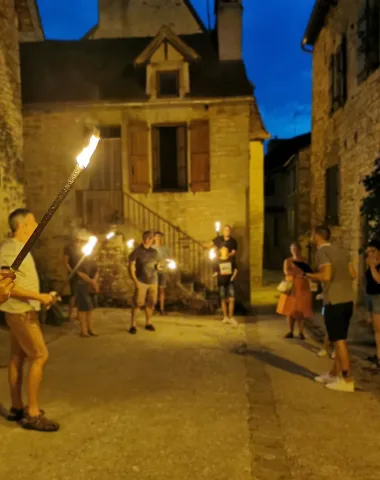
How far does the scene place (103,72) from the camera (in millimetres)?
13922

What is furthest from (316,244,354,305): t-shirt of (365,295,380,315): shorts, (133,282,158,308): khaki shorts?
(133,282,158,308): khaki shorts

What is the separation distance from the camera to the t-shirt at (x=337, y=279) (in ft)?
16.0

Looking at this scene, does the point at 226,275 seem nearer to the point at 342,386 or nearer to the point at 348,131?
the point at 342,386

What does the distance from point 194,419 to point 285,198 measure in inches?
940

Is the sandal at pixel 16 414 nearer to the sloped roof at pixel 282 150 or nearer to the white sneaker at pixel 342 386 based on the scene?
the white sneaker at pixel 342 386

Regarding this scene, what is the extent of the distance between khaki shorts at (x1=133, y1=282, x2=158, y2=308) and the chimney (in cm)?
883

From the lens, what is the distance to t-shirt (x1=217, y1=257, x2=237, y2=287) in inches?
352

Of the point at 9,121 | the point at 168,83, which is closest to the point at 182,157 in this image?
the point at 168,83

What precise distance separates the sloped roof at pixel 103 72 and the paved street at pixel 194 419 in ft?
27.8

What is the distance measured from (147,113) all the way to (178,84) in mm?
1238

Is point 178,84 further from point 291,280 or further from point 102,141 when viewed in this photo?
point 291,280

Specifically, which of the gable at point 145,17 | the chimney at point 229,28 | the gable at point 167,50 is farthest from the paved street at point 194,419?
the gable at point 145,17

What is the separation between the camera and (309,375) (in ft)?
18.0

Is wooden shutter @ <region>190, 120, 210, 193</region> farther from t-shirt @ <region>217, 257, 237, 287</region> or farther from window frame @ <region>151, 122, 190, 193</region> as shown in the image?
t-shirt @ <region>217, 257, 237, 287</region>
